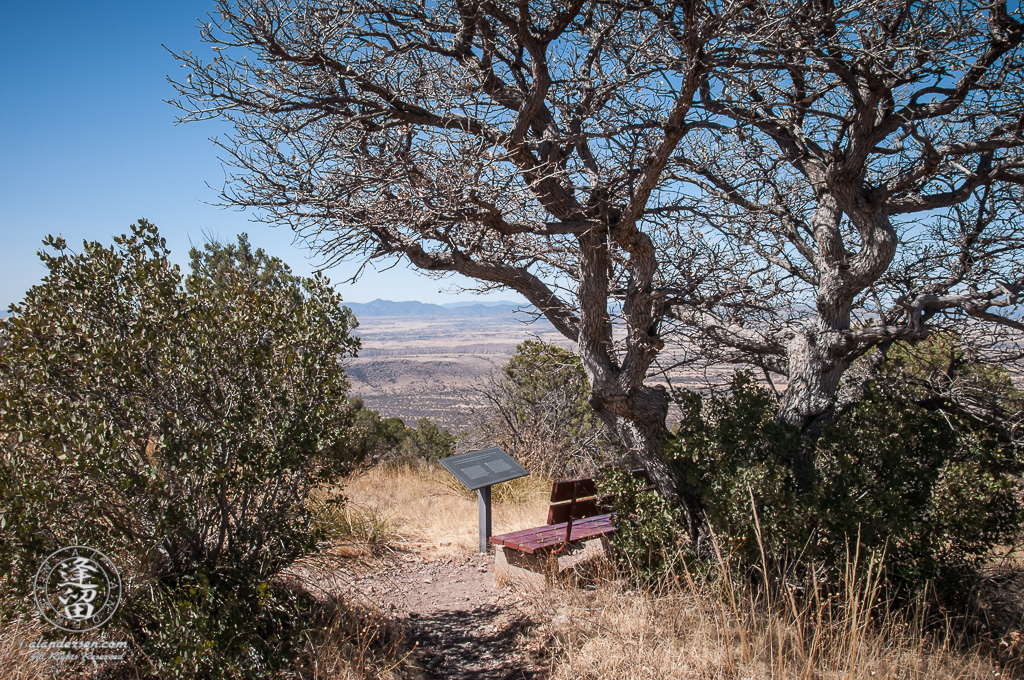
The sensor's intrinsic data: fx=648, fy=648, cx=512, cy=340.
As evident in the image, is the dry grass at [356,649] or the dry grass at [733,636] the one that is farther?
the dry grass at [356,649]

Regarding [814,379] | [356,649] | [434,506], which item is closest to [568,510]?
[814,379]

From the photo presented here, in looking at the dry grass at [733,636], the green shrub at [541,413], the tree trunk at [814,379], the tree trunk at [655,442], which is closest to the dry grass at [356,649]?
the dry grass at [733,636]

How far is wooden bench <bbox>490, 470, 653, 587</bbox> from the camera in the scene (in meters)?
5.09

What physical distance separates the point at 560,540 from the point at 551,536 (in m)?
0.14

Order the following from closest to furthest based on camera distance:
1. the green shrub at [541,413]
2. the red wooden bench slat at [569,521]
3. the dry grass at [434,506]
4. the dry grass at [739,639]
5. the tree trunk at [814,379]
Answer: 1. the dry grass at [739,639]
2. the tree trunk at [814,379]
3. the red wooden bench slat at [569,521]
4. the dry grass at [434,506]
5. the green shrub at [541,413]

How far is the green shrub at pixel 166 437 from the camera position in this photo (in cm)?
294

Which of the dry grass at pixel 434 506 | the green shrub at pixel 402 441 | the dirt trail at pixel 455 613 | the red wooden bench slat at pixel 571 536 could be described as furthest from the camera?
the green shrub at pixel 402 441

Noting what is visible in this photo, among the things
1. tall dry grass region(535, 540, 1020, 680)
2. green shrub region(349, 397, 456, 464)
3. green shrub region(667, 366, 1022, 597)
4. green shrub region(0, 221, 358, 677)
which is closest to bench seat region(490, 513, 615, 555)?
tall dry grass region(535, 540, 1020, 680)

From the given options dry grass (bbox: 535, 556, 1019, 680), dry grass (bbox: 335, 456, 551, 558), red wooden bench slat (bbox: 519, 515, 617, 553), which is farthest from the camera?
dry grass (bbox: 335, 456, 551, 558)

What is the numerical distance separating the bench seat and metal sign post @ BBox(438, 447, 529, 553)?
77cm

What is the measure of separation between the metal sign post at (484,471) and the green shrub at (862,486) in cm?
232

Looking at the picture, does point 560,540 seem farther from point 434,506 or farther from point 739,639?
point 434,506

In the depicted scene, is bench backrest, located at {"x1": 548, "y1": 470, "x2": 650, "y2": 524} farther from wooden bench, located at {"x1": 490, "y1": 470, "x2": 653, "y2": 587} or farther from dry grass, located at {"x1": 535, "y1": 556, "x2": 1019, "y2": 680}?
dry grass, located at {"x1": 535, "y1": 556, "x2": 1019, "y2": 680}

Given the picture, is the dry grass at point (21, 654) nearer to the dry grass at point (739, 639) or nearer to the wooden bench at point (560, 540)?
the dry grass at point (739, 639)
